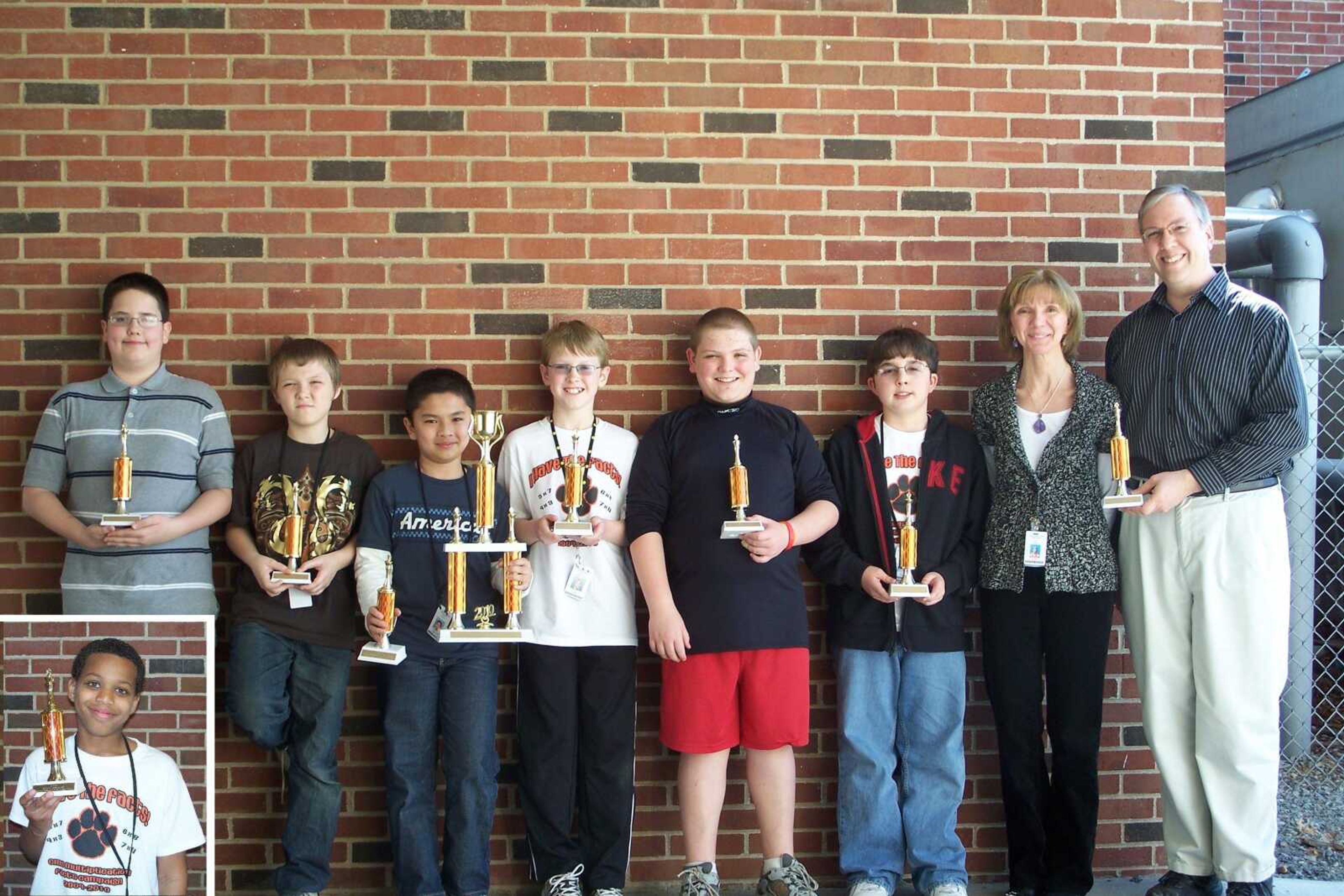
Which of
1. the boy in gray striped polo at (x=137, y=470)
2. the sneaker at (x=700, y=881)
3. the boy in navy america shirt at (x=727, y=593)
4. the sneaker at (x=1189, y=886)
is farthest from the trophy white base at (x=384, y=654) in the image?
the sneaker at (x=1189, y=886)

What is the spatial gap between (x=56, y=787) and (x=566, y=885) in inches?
61.3

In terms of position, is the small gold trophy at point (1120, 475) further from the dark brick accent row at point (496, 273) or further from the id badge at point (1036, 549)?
the dark brick accent row at point (496, 273)

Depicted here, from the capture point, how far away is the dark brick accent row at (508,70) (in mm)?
4066

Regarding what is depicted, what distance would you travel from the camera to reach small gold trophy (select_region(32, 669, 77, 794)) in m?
2.97

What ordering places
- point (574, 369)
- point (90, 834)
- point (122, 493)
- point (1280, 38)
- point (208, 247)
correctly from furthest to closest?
1. point (1280, 38)
2. point (208, 247)
3. point (574, 369)
4. point (122, 493)
5. point (90, 834)

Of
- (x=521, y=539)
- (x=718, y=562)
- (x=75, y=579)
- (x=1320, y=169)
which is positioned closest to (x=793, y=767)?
(x=718, y=562)

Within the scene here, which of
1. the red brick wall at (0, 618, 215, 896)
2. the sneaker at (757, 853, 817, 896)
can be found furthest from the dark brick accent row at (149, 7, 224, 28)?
the sneaker at (757, 853, 817, 896)

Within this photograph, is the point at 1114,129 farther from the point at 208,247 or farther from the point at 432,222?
the point at 208,247

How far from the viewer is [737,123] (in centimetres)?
411

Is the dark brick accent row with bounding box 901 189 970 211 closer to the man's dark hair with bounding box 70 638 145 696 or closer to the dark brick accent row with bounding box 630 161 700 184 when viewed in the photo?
the dark brick accent row with bounding box 630 161 700 184

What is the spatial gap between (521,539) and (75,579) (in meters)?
1.47

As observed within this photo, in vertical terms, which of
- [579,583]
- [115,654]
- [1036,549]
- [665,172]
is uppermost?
[665,172]

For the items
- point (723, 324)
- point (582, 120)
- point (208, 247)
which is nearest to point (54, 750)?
point (208, 247)

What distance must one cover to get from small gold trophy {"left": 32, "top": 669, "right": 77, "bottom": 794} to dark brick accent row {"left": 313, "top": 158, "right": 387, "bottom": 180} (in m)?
1.96
